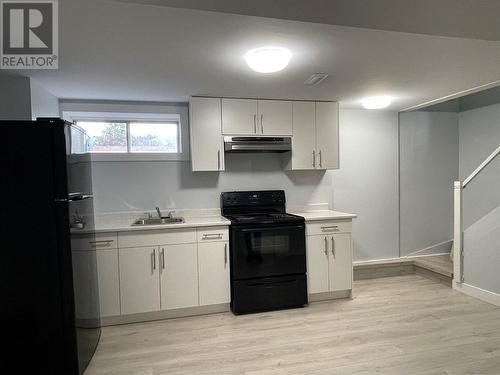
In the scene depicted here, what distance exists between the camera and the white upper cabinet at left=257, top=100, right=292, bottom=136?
336 cm

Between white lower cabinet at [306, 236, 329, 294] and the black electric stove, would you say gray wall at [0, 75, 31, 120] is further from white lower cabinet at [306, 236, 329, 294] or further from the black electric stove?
white lower cabinet at [306, 236, 329, 294]

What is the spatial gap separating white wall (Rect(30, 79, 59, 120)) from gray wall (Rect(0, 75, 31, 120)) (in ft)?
0.16

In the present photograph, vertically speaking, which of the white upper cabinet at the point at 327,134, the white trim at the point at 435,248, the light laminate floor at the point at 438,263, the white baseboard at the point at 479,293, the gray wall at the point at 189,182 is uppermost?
the white upper cabinet at the point at 327,134

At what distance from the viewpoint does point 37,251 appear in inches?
75.9

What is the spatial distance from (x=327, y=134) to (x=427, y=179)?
190 centimetres

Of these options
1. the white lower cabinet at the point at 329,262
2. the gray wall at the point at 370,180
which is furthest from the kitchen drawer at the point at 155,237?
the gray wall at the point at 370,180

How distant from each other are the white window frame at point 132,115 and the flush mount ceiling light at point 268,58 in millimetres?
1554

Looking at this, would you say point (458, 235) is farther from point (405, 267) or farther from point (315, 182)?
point (315, 182)

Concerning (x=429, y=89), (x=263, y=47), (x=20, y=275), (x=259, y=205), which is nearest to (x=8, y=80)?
(x=20, y=275)

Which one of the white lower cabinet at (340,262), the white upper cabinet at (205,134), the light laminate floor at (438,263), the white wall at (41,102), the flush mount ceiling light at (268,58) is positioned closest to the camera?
the flush mount ceiling light at (268,58)

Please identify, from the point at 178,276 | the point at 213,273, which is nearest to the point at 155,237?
the point at 178,276

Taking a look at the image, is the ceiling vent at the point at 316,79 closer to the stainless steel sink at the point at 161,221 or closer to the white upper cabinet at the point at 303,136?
the white upper cabinet at the point at 303,136

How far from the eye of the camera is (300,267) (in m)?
3.17

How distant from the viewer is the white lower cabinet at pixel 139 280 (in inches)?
111
